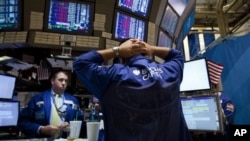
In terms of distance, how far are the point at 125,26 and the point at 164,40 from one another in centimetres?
115

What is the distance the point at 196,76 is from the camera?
2.39 metres

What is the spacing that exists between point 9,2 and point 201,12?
575 centimetres

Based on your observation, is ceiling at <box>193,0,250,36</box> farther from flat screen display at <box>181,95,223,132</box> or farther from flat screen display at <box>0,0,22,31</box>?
flat screen display at <box>181,95,223,132</box>

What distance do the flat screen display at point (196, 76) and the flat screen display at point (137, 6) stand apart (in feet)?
7.94

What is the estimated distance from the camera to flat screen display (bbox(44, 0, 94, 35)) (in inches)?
168

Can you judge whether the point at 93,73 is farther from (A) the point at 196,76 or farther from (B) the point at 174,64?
(A) the point at 196,76

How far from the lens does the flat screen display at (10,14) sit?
417cm

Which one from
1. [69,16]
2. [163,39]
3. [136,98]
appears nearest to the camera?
[136,98]

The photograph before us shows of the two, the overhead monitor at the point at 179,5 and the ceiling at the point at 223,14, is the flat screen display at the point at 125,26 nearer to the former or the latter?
the overhead monitor at the point at 179,5

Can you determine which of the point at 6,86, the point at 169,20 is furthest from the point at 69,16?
the point at 169,20

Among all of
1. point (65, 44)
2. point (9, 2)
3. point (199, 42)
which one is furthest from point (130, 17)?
point (199, 42)

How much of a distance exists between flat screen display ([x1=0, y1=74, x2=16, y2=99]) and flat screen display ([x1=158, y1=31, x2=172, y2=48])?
2.82 metres

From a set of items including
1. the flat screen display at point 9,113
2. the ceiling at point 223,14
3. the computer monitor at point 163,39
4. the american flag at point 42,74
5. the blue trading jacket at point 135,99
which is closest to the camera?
the blue trading jacket at point 135,99

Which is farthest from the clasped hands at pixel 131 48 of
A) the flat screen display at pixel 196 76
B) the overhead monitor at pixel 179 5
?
the overhead monitor at pixel 179 5
